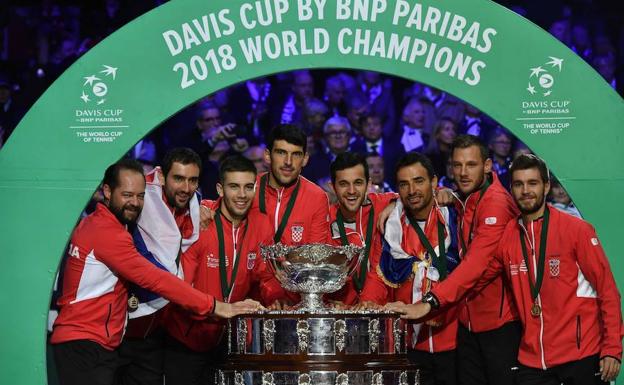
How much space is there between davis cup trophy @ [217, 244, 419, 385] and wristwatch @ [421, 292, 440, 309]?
0.49 meters

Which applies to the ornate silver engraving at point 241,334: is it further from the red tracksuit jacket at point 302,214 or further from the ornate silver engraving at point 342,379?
the red tracksuit jacket at point 302,214

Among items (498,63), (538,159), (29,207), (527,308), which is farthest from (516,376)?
(29,207)

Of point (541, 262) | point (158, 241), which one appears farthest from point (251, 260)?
Answer: point (541, 262)

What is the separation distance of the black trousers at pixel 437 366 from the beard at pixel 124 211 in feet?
7.11

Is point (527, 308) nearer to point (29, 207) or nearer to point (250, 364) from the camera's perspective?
point (250, 364)

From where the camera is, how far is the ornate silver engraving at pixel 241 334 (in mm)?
7523

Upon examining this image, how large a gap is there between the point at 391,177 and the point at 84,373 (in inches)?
151

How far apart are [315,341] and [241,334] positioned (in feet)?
1.60

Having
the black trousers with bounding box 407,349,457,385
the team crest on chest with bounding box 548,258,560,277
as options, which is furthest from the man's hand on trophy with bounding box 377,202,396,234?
the team crest on chest with bounding box 548,258,560,277

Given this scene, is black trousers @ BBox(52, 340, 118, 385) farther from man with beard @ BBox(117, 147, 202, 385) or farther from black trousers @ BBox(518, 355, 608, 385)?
black trousers @ BBox(518, 355, 608, 385)

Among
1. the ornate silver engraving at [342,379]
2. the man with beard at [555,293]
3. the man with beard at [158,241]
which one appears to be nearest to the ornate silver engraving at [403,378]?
the ornate silver engraving at [342,379]

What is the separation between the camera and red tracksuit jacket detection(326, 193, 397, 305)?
8578 millimetres

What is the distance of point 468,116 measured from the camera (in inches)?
439

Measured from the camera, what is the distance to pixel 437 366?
28.3 feet
